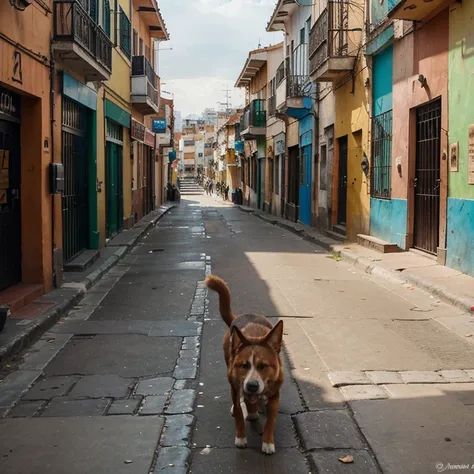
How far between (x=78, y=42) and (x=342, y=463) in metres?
8.06

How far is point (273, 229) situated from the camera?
24.0 meters

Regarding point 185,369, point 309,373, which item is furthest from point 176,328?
point 309,373

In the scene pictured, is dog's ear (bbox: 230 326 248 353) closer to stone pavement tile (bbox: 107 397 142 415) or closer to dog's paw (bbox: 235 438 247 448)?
dog's paw (bbox: 235 438 247 448)

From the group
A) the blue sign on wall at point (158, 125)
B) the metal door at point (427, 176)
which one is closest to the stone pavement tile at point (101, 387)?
the metal door at point (427, 176)

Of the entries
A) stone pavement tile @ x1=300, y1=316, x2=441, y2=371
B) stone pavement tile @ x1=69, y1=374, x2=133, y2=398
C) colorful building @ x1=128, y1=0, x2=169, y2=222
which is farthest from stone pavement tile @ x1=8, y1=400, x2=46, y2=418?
colorful building @ x1=128, y1=0, x2=169, y2=222

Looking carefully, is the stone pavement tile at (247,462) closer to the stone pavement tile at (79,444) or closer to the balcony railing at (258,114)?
the stone pavement tile at (79,444)

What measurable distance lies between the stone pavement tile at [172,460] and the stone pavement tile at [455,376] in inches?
101

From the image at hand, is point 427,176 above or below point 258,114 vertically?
below

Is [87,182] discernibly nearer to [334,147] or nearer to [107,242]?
[107,242]

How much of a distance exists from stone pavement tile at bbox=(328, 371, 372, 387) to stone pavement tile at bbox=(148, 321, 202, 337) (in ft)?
6.87

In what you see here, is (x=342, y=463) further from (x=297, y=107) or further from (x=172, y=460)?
(x=297, y=107)

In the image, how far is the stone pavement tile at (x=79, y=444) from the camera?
13.5ft

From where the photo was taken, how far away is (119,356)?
22.0 ft

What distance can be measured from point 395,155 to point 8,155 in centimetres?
822
